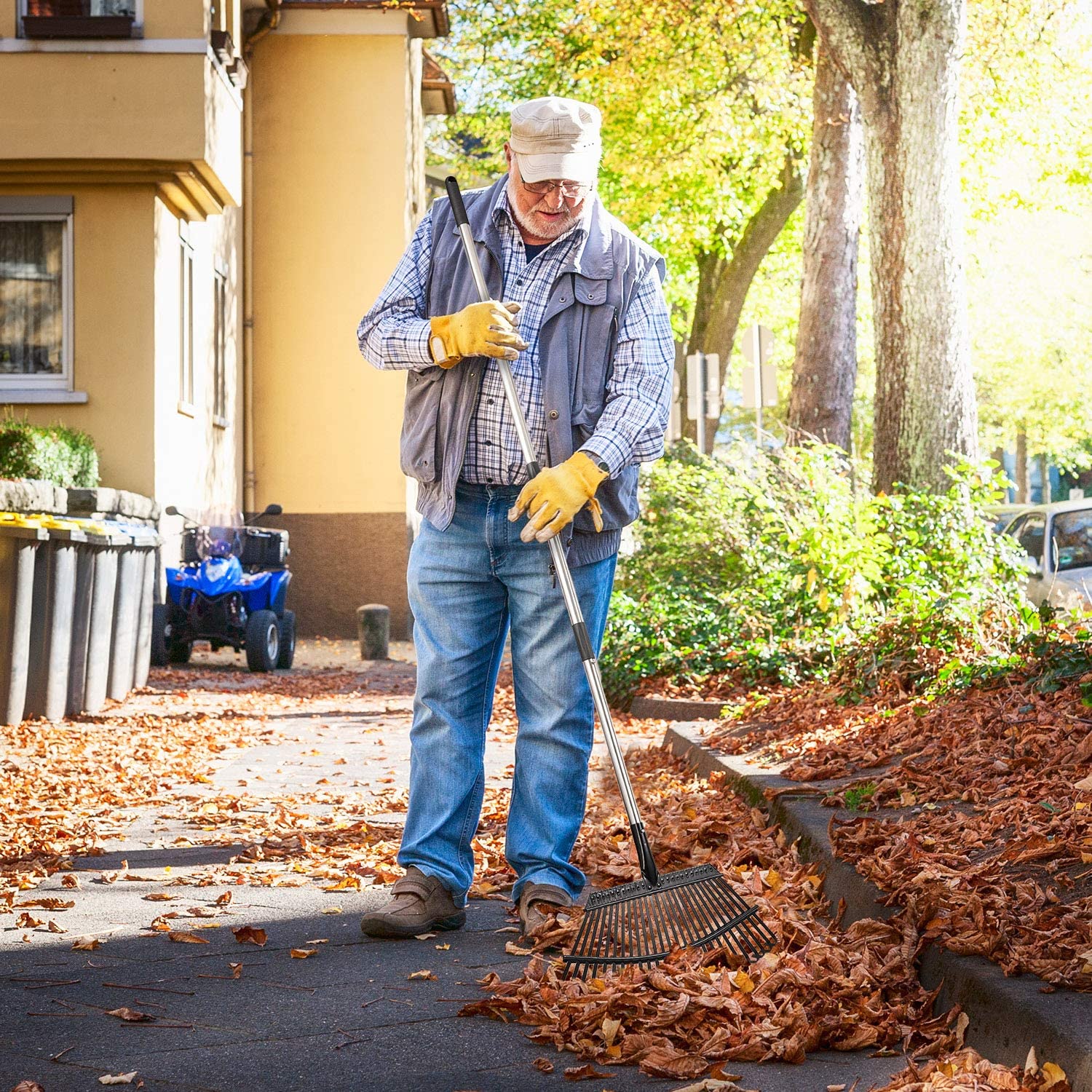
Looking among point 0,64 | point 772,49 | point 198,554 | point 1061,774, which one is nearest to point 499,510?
point 1061,774

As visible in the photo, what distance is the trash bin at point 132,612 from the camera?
425 inches

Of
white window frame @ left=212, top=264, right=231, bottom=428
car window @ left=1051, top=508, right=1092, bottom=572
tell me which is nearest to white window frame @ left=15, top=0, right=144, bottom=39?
white window frame @ left=212, top=264, right=231, bottom=428

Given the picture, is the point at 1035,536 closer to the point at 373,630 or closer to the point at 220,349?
the point at 373,630

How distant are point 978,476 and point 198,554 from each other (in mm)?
6785

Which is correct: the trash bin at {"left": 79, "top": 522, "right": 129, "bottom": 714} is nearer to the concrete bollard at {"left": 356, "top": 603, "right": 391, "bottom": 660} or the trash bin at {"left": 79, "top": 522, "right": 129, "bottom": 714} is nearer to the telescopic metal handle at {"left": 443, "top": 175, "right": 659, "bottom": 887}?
the concrete bollard at {"left": 356, "top": 603, "right": 391, "bottom": 660}

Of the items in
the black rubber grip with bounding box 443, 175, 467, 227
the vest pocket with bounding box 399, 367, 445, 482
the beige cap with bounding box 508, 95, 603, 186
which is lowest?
the vest pocket with bounding box 399, 367, 445, 482

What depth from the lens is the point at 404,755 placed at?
8484mm

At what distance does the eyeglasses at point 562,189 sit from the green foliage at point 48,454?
814cm

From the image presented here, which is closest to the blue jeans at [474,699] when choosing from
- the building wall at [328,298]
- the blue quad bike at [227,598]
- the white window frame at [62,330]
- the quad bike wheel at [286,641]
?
the blue quad bike at [227,598]

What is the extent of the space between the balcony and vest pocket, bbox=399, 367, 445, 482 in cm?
1072

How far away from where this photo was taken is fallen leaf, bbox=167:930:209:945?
4.31 meters

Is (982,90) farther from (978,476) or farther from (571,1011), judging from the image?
(571,1011)

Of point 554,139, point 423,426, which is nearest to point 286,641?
point 423,426

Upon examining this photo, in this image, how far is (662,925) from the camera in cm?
392
